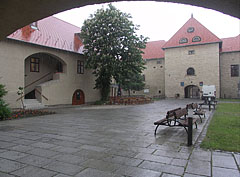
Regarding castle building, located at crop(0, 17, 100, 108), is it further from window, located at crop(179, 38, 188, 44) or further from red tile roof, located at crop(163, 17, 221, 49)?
window, located at crop(179, 38, 188, 44)

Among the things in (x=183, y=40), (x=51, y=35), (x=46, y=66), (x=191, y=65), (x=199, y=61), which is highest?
(x=183, y=40)

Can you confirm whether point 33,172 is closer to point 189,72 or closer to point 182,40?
point 189,72

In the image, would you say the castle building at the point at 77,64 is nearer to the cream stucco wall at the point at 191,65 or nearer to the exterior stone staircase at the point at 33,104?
the cream stucco wall at the point at 191,65

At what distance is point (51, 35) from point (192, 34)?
85.5ft

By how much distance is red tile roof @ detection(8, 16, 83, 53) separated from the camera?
57.7 feet

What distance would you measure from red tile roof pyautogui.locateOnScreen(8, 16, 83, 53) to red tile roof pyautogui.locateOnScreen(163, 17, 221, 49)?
19312mm

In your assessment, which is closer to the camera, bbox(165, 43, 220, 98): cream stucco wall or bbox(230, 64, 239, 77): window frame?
bbox(165, 43, 220, 98): cream stucco wall

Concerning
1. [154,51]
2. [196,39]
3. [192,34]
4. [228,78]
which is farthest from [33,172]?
[154,51]

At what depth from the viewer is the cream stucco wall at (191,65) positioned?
3372 cm

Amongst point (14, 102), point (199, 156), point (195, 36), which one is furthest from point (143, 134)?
point (195, 36)

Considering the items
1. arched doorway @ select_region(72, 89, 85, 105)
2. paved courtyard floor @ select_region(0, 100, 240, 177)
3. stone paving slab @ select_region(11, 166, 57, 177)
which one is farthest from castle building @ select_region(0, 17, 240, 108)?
stone paving slab @ select_region(11, 166, 57, 177)

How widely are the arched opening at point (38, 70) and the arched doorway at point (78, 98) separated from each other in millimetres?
3005

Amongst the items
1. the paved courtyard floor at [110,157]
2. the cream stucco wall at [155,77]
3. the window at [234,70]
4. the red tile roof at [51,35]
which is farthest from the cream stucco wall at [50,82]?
the window at [234,70]

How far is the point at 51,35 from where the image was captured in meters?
20.8
